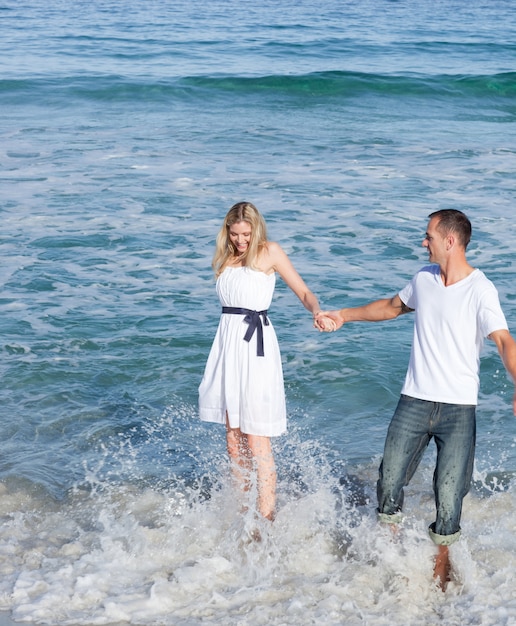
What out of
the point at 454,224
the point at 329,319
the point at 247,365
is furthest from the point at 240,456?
the point at 454,224

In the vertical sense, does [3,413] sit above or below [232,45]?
below

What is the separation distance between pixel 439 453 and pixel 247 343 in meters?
1.37

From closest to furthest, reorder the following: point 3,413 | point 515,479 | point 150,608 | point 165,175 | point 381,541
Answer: point 150,608 < point 381,541 < point 515,479 < point 3,413 < point 165,175

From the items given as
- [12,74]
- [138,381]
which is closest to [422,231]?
[138,381]

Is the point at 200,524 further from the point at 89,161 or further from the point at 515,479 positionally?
the point at 89,161

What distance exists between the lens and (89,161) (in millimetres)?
16766

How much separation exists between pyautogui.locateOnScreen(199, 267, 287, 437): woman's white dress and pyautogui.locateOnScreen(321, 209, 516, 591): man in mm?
885

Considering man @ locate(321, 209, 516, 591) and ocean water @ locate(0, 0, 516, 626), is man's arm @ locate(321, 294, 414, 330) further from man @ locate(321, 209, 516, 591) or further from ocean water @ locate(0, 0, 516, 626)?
ocean water @ locate(0, 0, 516, 626)

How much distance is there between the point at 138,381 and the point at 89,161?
9.03 m

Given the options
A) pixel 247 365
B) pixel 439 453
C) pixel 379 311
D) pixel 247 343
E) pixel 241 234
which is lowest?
pixel 439 453

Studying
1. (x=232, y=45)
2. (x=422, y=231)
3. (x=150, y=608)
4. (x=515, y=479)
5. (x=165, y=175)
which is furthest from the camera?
(x=232, y=45)

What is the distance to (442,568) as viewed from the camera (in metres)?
5.40

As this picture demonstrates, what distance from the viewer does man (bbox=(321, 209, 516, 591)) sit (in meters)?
4.99

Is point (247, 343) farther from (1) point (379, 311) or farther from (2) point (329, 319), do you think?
(1) point (379, 311)
